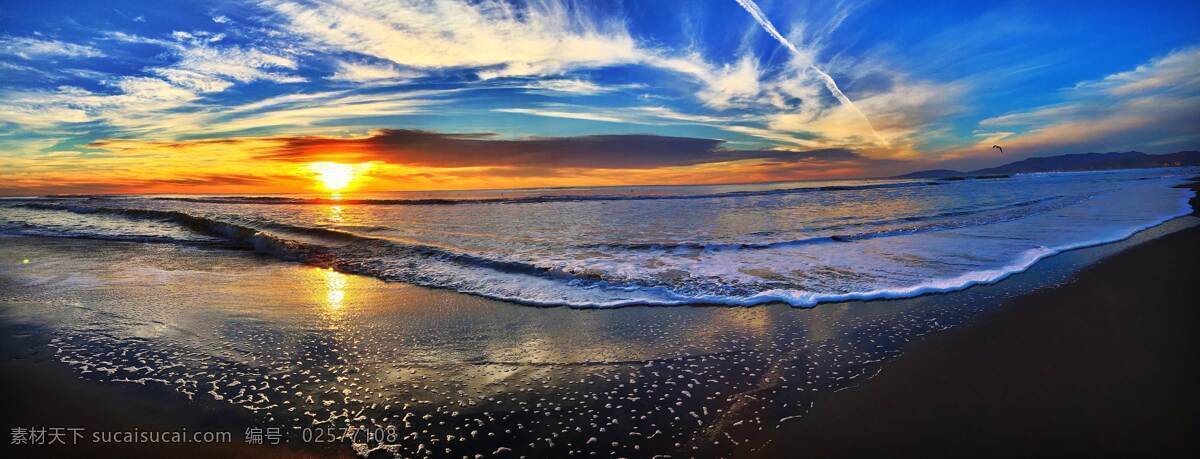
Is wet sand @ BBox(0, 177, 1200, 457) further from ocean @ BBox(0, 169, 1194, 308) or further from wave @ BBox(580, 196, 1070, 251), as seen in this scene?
wave @ BBox(580, 196, 1070, 251)

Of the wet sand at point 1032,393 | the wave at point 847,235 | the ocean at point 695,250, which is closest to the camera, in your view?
the wet sand at point 1032,393

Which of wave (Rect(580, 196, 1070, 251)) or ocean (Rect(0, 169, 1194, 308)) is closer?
ocean (Rect(0, 169, 1194, 308))

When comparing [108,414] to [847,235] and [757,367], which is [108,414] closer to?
[757,367]

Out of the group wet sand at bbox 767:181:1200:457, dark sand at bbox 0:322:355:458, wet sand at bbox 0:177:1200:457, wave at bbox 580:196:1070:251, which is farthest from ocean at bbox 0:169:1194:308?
dark sand at bbox 0:322:355:458

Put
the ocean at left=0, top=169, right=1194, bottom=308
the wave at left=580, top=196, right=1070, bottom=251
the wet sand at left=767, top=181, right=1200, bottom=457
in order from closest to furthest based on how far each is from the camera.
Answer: the wet sand at left=767, top=181, right=1200, bottom=457 → the ocean at left=0, top=169, right=1194, bottom=308 → the wave at left=580, top=196, right=1070, bottom=251

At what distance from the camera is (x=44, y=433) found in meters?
3.03

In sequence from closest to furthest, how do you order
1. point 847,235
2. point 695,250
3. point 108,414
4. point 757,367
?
1. point 108,414
2. point 757,367
3. point 695,250
4. point 847,235

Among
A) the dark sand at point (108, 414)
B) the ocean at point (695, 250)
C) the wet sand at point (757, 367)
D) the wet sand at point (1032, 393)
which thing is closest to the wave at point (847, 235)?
the ocean at point (695, 250)

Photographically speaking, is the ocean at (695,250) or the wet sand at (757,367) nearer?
the wet sand at (757,367)

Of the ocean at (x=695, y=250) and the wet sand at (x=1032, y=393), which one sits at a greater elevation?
the ocean at (x=695, y=250)

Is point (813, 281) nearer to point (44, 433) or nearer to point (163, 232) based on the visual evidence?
point (44, 433)

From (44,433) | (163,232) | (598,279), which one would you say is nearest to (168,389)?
(44,433)

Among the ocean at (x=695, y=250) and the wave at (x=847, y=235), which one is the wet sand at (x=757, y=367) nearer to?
the ocean at (x=695, y=250)

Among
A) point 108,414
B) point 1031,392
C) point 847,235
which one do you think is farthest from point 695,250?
point 108,414
